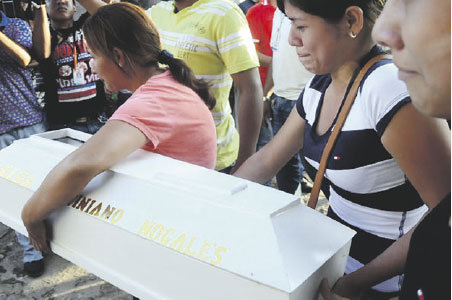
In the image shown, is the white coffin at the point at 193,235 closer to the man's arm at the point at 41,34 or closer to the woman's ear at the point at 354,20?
the woman's ear at the point at 354,20

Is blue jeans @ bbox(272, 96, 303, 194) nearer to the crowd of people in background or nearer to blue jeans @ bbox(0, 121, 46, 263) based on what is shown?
the crowd of people in background

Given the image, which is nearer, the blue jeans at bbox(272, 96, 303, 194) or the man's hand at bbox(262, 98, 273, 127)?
the blue jeans at bbox(272, 96, 303, 194)

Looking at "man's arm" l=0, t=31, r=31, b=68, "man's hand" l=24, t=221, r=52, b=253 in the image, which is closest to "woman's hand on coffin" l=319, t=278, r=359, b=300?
"man's hand" l=24, t=221, r=52, b=253

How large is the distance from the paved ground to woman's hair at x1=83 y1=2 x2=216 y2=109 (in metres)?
1.53

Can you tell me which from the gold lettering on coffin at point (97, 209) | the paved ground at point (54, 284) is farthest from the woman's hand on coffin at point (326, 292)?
the paved ground at point (54, 284)

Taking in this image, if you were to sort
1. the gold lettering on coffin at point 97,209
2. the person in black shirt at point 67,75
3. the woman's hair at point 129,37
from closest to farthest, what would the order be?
the gold lettering on coffin at point 97,209
the woman's hair at point 129,37
the person in black shirt at point 67,75

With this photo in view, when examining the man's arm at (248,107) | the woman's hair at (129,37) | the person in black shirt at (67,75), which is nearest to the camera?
the woman's hair at (129,37)

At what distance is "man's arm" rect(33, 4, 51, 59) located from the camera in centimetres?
256

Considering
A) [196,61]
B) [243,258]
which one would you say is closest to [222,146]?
[196,61]

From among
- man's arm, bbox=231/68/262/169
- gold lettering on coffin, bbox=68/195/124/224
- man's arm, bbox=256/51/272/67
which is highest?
gold lettering on coffin, bbox=68/195/124/224

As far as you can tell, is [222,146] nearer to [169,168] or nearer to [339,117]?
[169,168]

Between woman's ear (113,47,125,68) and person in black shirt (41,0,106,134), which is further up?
woman's ear (113,47,125,68)

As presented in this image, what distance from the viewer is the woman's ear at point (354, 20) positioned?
3.21ft

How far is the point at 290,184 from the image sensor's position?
2.97 meters
